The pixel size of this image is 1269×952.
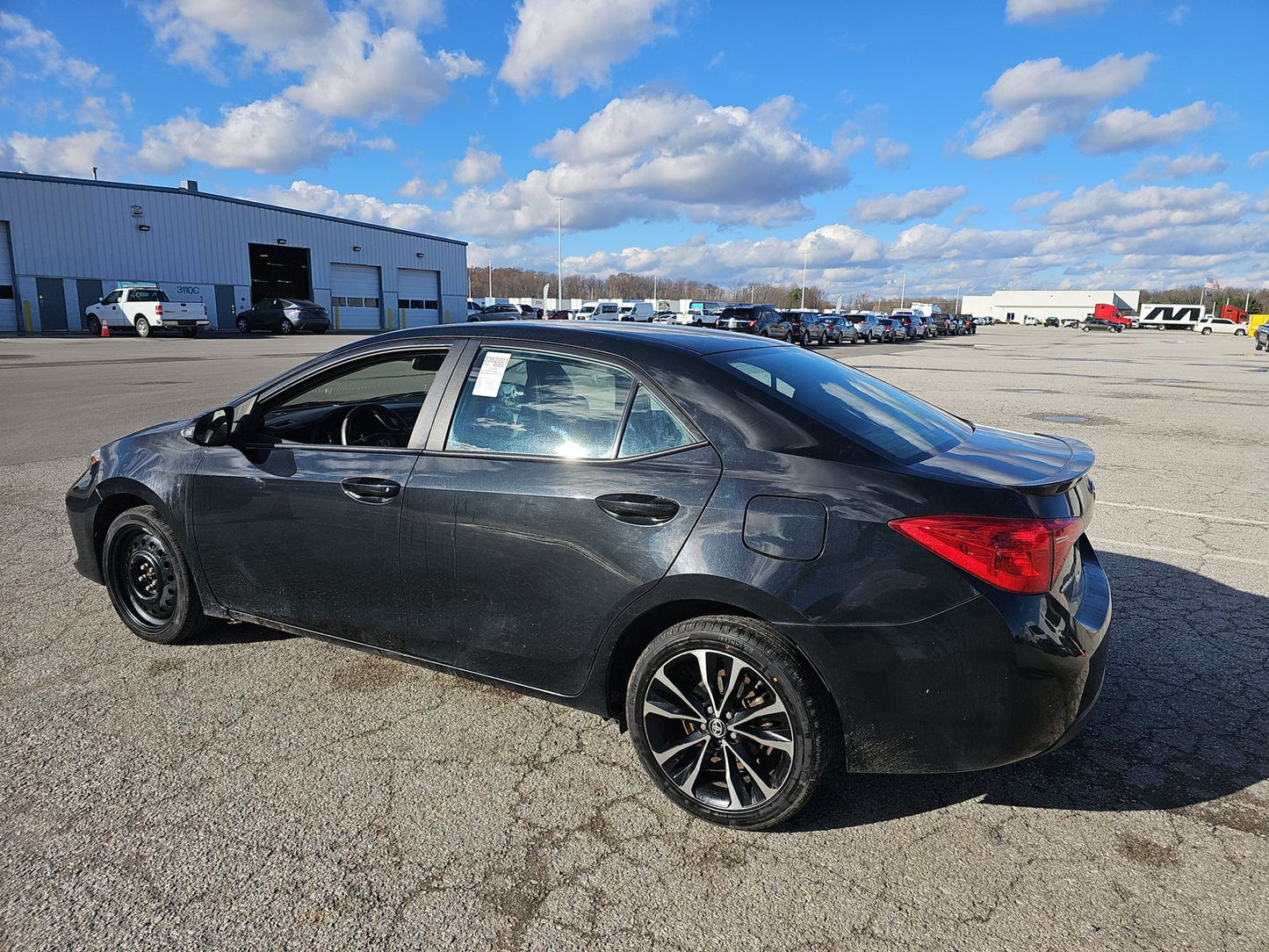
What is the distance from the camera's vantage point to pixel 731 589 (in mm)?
2520

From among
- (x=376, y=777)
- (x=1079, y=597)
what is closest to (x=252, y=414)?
(x=376, y=777)

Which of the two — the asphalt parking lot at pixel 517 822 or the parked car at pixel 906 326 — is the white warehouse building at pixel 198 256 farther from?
the asphalt parking lot at pixel 517 822

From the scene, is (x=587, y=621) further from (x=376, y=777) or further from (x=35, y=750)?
(x=35, y=750)

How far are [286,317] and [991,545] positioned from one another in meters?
42.8

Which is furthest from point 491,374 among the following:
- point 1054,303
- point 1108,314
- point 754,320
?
point 1054,303

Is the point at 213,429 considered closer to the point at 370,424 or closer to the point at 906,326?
the point at 370,424

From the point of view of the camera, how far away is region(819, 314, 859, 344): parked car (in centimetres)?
4506

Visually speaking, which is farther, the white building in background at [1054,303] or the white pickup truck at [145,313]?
the white building in background at [1054,303]

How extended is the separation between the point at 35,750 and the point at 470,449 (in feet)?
6.51

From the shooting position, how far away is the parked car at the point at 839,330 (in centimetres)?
4506

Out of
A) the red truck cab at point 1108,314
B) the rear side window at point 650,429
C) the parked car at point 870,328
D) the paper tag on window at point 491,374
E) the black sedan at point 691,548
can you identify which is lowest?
the black sedan at point 691,548

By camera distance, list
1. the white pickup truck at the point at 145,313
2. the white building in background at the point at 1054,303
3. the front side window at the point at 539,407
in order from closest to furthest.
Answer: the front side window at the point at 539,407 → the white pickup truck at the point at 145,313 → the white building in background at the point at 1054,303

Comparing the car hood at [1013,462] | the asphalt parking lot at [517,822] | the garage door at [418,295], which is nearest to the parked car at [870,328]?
the garage door at [418,295]

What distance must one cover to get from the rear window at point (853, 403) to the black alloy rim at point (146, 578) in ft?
9.44
